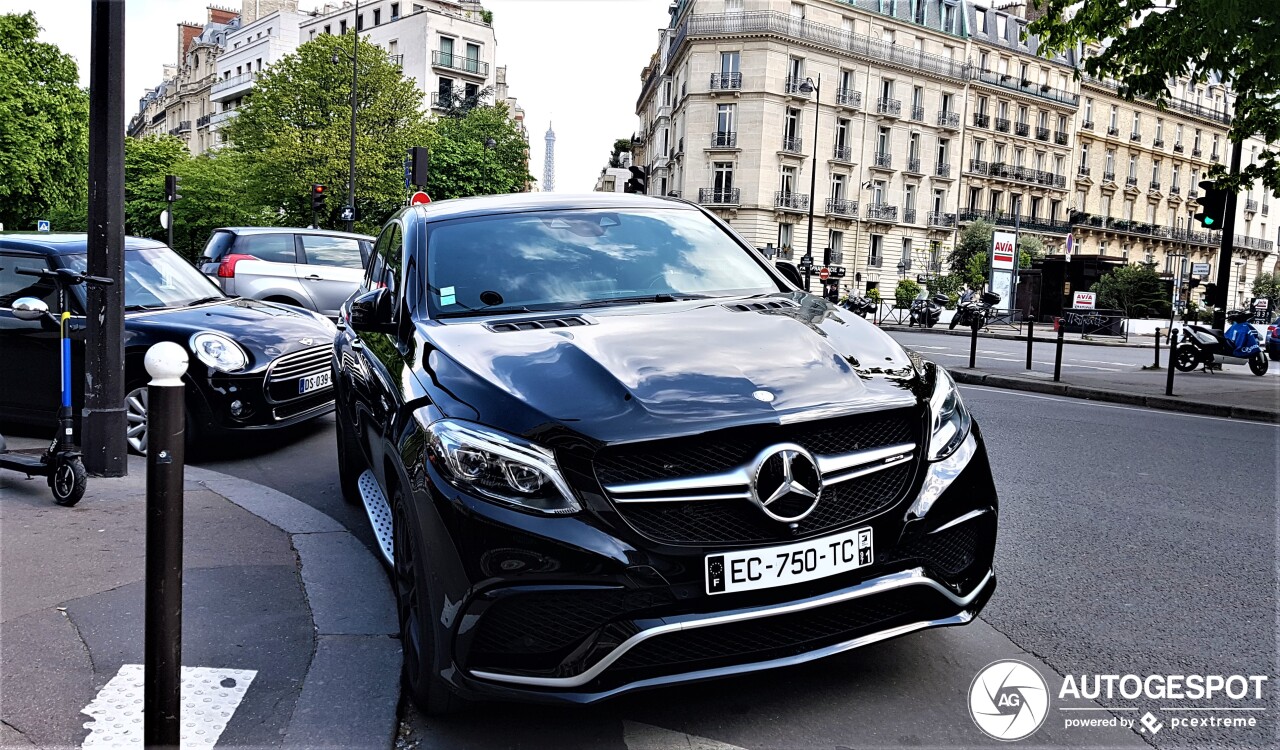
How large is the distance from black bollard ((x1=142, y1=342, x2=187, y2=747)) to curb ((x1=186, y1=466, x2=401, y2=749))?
1.47ft

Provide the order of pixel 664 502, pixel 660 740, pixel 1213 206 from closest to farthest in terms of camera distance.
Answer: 1. pixel 664 502
2. pixel 660 740
3. pixel 1213 206

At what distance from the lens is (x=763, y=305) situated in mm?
3715

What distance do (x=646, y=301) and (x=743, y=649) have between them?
1.57m

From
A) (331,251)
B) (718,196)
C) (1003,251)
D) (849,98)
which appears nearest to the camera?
(331,251)

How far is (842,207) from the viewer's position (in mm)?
63188

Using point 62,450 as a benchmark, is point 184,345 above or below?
above

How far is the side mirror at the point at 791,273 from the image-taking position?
4.52m

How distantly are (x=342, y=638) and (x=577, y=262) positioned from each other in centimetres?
167

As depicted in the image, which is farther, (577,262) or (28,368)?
(28,368)

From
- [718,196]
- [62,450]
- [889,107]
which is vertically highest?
[889,107]

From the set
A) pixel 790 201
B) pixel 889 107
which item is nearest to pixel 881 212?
pixel 889 107

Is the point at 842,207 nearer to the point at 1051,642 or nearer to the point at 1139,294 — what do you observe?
the point at 1139,294

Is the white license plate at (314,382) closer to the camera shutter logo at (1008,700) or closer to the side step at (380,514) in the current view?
the side step at (380,514)

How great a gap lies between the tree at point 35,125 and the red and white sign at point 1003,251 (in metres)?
35.8
